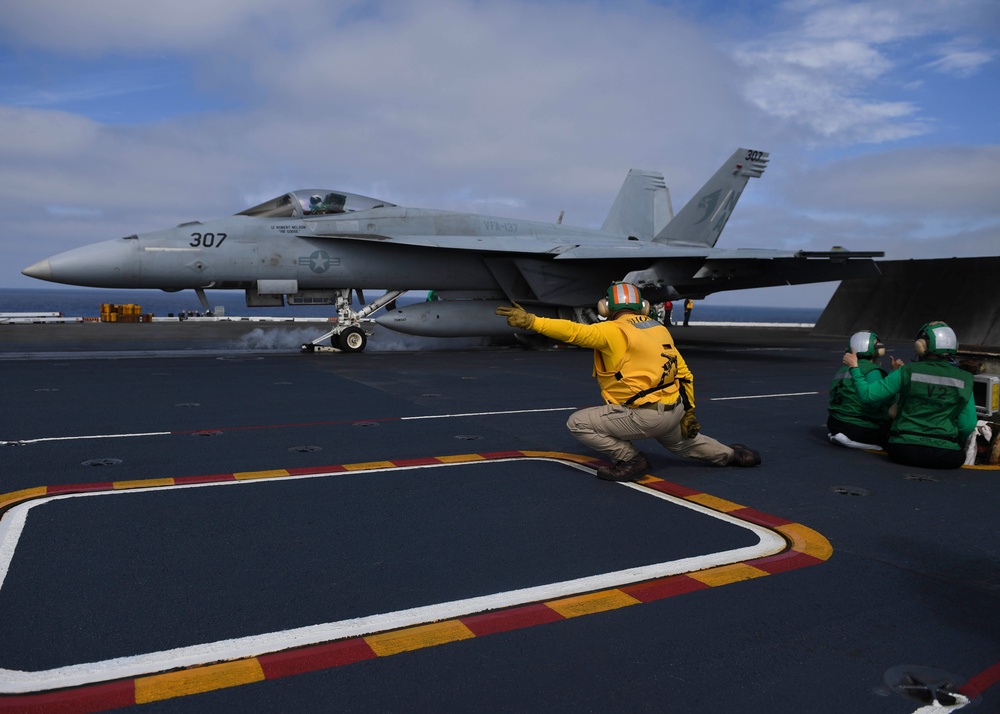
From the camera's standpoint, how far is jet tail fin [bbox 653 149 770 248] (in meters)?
19.0

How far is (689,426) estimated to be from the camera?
5113 mm

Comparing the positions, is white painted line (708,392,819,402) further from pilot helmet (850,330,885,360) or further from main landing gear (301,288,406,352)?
main landing gear (301,288,406,352)

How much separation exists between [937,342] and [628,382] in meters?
2.39

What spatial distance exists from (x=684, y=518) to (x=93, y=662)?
9.75ft

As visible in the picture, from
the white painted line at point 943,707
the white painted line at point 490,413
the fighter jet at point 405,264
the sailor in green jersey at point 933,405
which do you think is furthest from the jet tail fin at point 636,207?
the white painted line at point 943,707

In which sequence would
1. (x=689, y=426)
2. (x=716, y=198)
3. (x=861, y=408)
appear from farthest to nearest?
(x=716, y=198) → (x=861, y=408) → (x=689, y=426)

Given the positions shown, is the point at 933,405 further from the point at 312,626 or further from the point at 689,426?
the point at 312,626

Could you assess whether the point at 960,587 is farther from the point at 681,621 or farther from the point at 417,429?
the point at 417,429

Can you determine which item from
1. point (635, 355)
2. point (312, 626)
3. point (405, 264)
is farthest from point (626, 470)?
point (405, 264)

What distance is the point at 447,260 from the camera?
51.1 feet

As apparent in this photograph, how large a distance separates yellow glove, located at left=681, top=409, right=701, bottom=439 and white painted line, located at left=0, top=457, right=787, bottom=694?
3.39ft

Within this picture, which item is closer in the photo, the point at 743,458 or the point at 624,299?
the point at 624,299

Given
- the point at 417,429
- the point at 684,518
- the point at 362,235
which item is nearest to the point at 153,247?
the point at 362,235

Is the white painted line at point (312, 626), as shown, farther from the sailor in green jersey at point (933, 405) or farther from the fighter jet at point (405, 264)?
the fighter jet at point (405, 264)
